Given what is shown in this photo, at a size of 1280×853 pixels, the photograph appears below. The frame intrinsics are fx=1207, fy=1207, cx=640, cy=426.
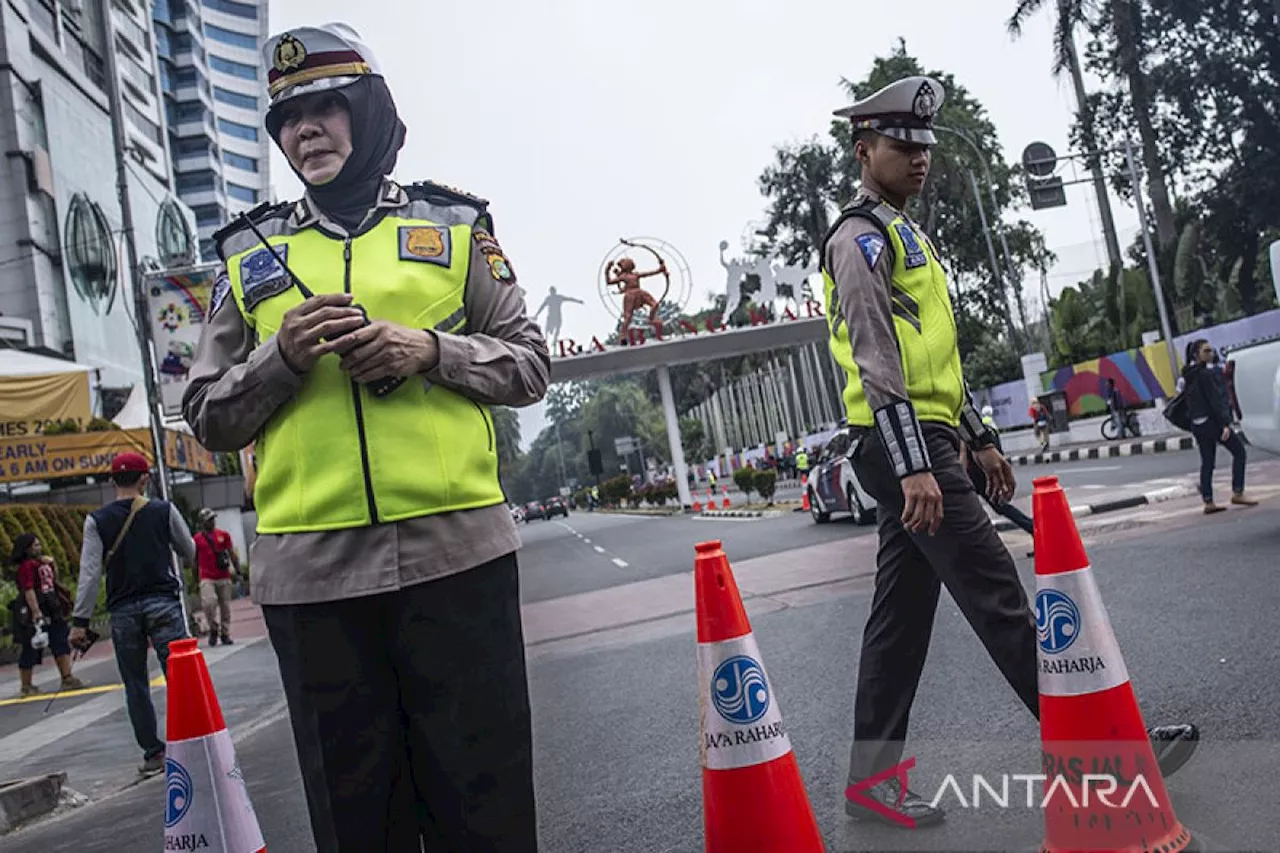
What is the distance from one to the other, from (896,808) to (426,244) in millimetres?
2010

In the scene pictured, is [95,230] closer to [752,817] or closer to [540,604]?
[540,604]

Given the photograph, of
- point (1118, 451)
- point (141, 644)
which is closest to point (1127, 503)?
point (141, 644)

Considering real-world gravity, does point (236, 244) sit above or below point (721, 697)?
above

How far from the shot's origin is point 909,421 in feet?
10.4

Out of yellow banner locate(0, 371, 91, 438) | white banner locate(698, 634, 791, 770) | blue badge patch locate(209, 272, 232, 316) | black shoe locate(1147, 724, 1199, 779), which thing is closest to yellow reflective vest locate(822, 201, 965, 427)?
white banner locate(698, 634, 791, 770)

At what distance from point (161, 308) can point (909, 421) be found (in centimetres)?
1552

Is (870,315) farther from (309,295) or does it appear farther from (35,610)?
(35,610)

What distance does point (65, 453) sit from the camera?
67.5 ft

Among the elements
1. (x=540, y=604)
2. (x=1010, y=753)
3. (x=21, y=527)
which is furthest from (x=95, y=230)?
(x=1010, y=753)

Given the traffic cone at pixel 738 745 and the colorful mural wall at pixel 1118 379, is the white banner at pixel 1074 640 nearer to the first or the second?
the traffic cone at pixel 738 745

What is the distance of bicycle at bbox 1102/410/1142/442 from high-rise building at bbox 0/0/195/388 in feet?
74.5

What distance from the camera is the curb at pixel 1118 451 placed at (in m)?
22.8

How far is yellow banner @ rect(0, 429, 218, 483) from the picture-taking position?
2012 centimetres

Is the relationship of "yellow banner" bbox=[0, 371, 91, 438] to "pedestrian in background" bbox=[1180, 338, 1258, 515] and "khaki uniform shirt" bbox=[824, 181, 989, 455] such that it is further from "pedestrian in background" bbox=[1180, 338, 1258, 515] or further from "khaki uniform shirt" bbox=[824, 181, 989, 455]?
"khaki uniform shirt" bbox=[824, 181, 989, 455]
